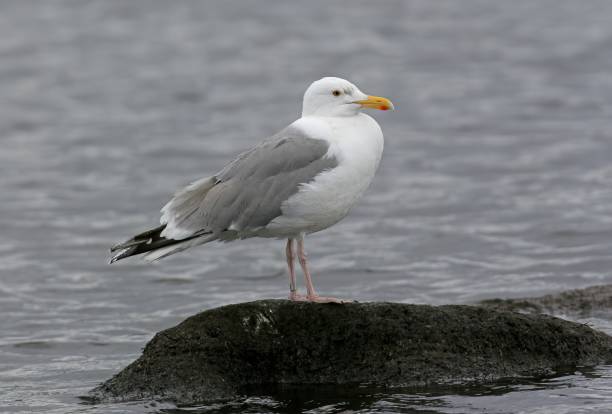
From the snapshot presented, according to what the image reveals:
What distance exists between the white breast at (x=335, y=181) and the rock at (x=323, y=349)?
24.3 inches

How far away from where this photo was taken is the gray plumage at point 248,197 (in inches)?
335

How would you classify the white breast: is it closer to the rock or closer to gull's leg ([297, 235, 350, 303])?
gull's leg ([297, 235, 350, 303])

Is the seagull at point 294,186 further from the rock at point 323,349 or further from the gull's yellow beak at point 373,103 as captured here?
the rock at point 323,349

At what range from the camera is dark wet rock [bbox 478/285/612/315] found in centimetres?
1080

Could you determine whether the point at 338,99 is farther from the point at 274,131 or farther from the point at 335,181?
the point at 274,131

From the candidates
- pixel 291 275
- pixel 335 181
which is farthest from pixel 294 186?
pixel 291 275

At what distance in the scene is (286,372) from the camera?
8.73 meters

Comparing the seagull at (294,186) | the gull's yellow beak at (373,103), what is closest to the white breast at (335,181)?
the seagull at (294,186)

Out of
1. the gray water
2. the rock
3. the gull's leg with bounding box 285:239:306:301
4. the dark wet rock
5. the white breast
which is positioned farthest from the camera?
the gray water

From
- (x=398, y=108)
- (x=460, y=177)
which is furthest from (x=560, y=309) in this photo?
(x=398, y=108)

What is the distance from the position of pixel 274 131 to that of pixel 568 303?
33.7ft

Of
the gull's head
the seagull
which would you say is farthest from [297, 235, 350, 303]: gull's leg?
the gull's head

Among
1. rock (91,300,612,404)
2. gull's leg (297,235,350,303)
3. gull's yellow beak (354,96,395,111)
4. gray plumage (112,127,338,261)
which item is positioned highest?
gull's yellow beak (354,96,395,111)

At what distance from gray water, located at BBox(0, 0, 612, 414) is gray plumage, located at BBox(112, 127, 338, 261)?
3.91 ft
